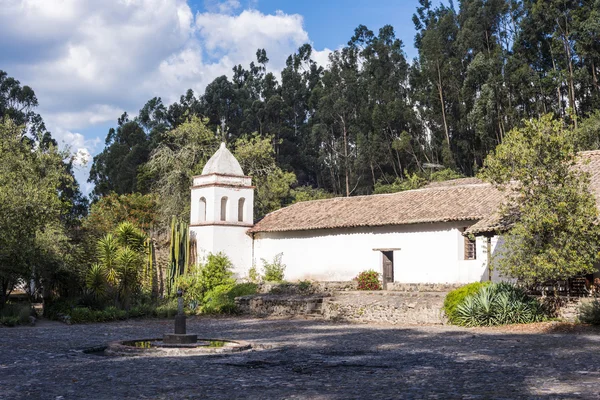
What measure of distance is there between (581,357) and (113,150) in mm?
60575

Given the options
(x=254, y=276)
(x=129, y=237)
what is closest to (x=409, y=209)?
(x=254, y=276)

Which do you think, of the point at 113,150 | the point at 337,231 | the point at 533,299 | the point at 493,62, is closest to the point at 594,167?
the point at 533,299

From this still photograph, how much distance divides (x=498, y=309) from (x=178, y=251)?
1486 cm

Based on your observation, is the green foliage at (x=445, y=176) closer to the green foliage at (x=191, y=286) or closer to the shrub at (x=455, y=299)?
the green foliage at (x=191, y=286)

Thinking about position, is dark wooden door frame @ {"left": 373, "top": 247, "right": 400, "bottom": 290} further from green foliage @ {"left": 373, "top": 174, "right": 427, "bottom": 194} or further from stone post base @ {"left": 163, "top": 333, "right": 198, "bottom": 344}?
stone post base @ {"left": 163, "top": 333, "right": 198, "bottom": 344}

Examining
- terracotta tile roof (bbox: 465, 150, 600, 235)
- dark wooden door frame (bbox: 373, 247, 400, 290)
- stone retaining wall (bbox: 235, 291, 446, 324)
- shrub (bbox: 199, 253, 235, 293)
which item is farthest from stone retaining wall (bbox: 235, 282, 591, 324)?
terracotta tile roof (bbox: 465, 150, 600, 235)

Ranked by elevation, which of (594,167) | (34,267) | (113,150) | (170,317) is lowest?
(170,317)

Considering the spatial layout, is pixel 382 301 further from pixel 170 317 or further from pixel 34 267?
pixel 34 267

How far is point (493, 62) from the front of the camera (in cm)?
4403

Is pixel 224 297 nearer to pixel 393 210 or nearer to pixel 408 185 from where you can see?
pixel 393 210

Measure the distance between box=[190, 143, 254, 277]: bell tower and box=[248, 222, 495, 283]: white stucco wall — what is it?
33.5 inches

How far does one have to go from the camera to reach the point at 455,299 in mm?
19016

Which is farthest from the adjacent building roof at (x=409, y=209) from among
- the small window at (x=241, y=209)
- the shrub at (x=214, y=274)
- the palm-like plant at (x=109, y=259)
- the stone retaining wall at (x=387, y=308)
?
the palm-like plant at (x=109, y=259)

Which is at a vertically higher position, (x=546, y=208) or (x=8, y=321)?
(x=546, y=208)
